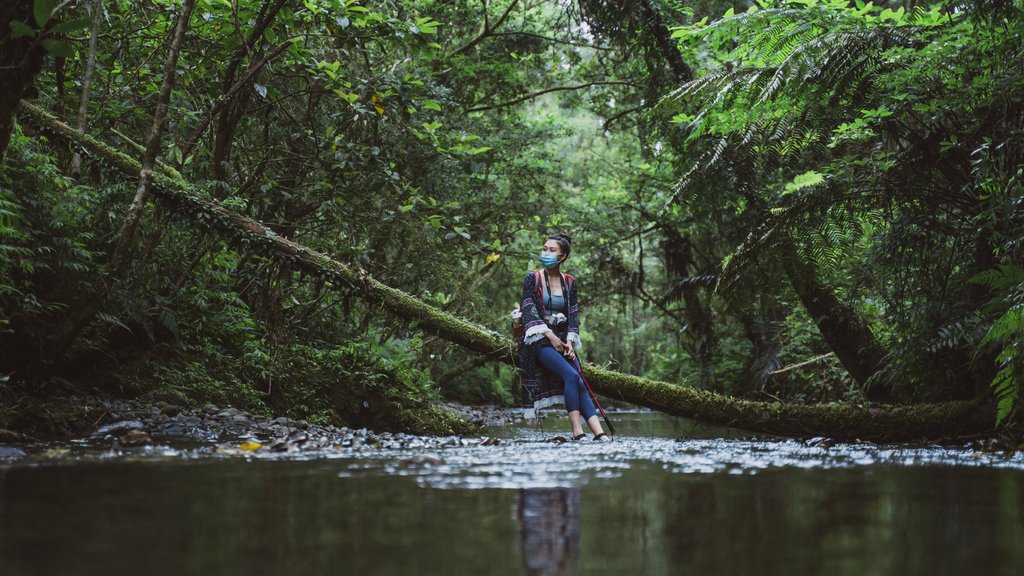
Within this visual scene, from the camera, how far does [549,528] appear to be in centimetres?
234

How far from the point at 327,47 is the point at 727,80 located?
5.02m

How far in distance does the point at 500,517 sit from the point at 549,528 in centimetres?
23

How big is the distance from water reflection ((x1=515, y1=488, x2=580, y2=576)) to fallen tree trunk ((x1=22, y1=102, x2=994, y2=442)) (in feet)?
15.2

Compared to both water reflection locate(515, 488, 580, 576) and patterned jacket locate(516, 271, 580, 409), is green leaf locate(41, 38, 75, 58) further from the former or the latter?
patterned jacket locate(516, 271, 580, 409)

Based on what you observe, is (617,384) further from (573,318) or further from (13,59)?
(13,59)

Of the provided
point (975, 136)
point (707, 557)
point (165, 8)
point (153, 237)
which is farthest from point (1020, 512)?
point (165, 8)

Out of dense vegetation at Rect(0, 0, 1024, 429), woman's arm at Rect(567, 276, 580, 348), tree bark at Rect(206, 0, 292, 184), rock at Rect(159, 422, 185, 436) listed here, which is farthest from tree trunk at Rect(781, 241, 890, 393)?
rock at Rect(159, 422, 185, 436)

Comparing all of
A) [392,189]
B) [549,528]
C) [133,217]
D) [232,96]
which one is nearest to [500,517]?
[549,528]

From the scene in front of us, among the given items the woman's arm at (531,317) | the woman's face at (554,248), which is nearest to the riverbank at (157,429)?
the woman's arm at (531,317)

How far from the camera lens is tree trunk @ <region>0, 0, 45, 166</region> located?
12.8 feet

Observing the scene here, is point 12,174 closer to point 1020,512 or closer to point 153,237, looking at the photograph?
point 153,237

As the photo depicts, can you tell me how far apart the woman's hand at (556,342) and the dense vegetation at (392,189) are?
185 centimetres

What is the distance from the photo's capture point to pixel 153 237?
21.9 feet

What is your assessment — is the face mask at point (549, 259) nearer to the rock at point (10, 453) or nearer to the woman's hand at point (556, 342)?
the woman's hand at point (556, 342)
